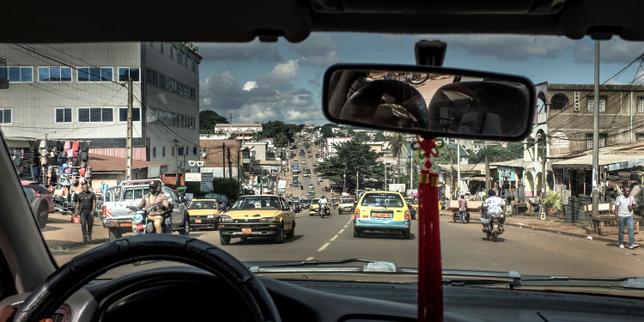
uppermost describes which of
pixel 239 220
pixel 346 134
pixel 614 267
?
pixel 346 134

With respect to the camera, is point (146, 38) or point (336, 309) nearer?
point (336, 309)

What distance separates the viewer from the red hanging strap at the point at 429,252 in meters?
2.15

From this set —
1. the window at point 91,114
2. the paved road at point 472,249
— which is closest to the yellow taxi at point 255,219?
the paved road at point 472,249

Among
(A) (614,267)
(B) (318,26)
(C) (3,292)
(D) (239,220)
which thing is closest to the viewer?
(B) (318,26)

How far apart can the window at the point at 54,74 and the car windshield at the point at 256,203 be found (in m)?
3.72

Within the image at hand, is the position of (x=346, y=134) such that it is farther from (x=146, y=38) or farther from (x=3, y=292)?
(x=3, y=292)

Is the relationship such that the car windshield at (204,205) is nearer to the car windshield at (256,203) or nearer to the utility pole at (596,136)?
the car windshield at (256,203)

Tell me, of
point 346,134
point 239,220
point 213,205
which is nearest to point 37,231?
point 346,134

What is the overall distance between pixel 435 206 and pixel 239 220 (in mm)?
5593

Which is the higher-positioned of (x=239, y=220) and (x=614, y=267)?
(x=239, y=220)

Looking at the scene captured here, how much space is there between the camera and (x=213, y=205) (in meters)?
8.79

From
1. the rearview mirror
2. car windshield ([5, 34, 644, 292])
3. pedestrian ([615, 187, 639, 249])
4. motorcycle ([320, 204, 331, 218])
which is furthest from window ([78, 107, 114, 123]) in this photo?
pedestrian ([615, 187, 639, 249])

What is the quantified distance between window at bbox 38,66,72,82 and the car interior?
94cm

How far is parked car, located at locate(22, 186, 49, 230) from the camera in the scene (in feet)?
11.2
